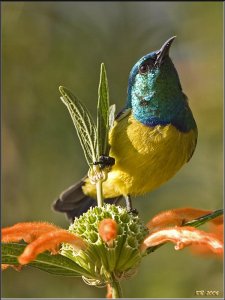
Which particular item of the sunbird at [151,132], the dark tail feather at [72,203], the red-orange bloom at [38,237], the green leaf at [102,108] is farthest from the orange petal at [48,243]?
the dark tail feather at [72,203]

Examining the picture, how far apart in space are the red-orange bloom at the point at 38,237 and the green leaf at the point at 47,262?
0.02m

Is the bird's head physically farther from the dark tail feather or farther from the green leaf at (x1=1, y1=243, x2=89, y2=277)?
the green leaf at (x1=1, y1=243, x2=89, y2=277)

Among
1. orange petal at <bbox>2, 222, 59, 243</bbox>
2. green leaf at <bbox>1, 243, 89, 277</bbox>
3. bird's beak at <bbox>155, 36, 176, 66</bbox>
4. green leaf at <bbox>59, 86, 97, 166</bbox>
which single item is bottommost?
green leaf at <bbox>1, 243, 89, 277</bbox>

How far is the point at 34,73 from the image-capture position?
3.63 meters

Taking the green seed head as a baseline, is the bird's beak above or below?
above

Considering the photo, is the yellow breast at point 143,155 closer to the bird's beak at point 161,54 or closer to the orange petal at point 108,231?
the bird's beak at point 161,54

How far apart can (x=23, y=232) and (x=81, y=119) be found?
0.31 m

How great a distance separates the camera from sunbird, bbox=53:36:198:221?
2312 mm

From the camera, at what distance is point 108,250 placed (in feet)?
4.60

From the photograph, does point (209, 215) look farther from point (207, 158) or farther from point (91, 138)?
point (207, 158)

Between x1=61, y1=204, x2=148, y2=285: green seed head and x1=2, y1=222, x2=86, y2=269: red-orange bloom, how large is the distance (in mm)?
34

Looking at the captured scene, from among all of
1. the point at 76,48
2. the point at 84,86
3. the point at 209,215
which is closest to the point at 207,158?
the point at 84,86

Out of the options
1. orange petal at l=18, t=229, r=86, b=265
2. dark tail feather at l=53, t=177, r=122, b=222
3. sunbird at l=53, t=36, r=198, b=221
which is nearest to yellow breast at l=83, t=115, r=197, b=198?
sunbird at l=53, t=36, r=198, b=221

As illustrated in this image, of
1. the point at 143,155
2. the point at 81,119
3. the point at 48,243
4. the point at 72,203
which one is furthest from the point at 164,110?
the point at 48,243
